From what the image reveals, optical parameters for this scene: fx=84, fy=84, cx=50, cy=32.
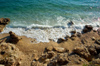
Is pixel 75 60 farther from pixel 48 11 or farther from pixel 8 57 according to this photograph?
pixel 48 11

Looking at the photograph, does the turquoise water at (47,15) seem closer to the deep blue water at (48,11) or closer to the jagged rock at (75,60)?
the deep blue water at (48,11)

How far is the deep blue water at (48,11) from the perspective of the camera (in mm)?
12336

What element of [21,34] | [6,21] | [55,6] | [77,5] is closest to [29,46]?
[21,34]

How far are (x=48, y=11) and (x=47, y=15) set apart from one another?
1.41 meters

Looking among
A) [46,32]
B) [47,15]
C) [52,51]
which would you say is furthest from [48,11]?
[52,51]

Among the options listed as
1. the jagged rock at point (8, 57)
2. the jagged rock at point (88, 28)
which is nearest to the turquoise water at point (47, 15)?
the jagged rock at point (88, 28)

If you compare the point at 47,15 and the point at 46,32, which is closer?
the point at 46,32

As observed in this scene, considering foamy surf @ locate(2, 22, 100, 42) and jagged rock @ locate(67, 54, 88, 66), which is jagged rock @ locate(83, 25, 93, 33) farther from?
jagged rock @ locate(67, 54, 88, 66)

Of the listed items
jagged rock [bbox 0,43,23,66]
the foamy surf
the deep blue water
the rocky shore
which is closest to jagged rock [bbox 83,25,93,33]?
the rocky shore

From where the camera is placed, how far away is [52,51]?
300 inches

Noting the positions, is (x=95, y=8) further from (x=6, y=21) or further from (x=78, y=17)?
(x=6, y=21)

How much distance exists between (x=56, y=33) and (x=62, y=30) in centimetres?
105

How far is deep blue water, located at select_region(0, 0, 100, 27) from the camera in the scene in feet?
40.5

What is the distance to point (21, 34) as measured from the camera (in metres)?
10.1
